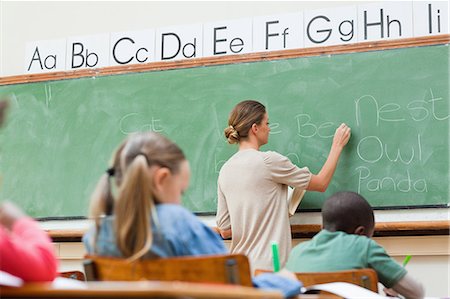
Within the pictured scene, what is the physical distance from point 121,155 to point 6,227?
32 cm

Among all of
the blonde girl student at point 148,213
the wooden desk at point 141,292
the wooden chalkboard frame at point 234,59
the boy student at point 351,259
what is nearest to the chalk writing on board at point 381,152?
the wooden chalkboard frame at point 234,59

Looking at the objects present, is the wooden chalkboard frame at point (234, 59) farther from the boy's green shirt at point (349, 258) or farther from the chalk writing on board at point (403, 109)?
the boy's green shirt at point (349, 258)

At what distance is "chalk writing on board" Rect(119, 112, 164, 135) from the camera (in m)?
3.99

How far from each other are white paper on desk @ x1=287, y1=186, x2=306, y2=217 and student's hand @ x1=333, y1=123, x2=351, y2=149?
0.28 meters

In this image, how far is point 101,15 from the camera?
4367 millimetres

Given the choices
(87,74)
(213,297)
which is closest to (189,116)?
(87,74)

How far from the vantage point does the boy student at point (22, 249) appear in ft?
4.26

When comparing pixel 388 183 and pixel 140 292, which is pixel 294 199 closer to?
pixel 388 183

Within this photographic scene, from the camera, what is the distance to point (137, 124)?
13.2ft

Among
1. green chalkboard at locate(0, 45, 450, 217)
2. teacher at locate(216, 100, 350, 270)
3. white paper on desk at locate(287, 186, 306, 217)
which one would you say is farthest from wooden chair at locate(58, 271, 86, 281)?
white paper on desk at locate(287, 186, 306, 217)

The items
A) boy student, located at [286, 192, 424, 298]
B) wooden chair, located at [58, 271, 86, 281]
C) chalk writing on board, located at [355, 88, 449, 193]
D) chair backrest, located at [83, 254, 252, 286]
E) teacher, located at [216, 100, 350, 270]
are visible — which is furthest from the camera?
chalk writing on board, located at [355, 88, 449, 193]

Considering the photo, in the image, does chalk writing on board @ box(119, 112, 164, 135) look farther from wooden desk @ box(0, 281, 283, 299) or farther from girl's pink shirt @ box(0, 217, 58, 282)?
wooden desk @ box(0, 281, 283, 299)

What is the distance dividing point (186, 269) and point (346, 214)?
133 centimetres

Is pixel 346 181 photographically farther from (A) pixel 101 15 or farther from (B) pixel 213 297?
(B) pixel 213 297
